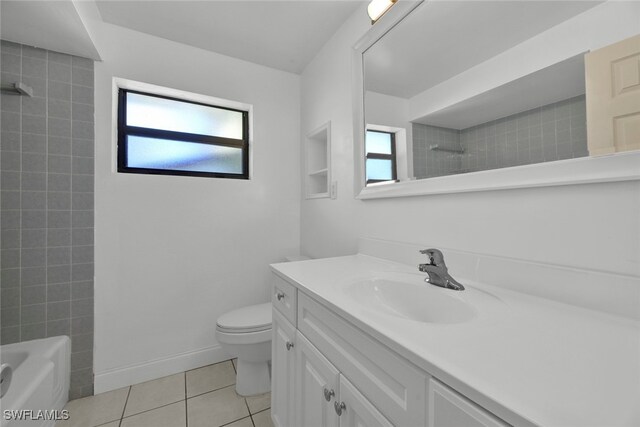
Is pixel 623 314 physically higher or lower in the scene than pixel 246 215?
lower

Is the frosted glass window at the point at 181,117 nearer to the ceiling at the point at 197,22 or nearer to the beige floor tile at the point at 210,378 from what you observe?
the ceiling at the point at 197,22

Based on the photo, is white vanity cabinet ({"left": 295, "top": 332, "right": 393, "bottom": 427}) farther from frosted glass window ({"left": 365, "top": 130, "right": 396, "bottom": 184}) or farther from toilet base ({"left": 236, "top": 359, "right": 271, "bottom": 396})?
frosted glass window ({"left": 365, "top": 130, "right": 396, "bottom": 184})

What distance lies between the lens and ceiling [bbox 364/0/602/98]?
0.75m

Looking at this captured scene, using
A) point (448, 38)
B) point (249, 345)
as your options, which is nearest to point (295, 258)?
point (249, 345)

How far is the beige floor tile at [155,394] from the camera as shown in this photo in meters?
1.42

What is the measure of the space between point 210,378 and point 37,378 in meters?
0.86

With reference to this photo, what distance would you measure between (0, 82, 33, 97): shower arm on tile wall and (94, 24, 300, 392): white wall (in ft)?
0.94

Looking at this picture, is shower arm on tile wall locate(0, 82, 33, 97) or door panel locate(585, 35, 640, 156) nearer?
door panel locate(585, 35, 640, 156)

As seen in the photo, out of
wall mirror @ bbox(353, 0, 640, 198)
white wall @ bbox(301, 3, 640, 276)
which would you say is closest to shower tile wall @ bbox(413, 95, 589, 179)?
wall mirror @ bbox(353, 0, 640, 198)

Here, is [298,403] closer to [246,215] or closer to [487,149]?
[487,149]

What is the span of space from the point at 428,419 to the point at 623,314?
0.56 m

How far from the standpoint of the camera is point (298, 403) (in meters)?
0.93

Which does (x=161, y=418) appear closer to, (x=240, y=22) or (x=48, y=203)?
(x=48, y=203)

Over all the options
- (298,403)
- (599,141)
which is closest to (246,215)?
(298,403)
